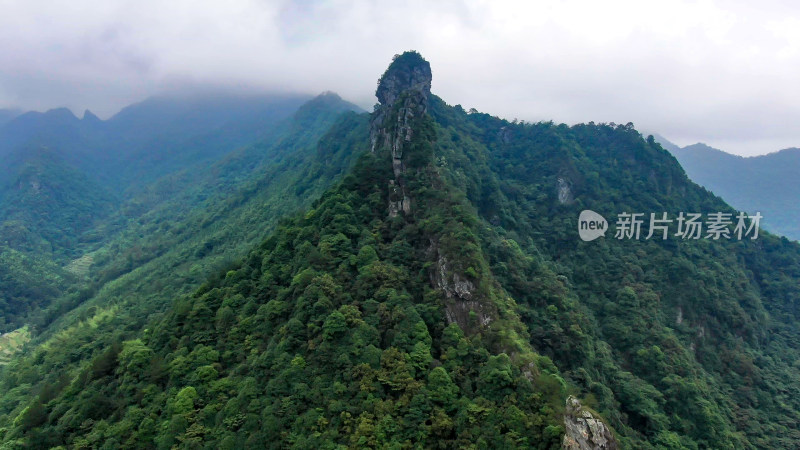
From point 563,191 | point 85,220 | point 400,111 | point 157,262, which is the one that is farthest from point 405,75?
point 85,220

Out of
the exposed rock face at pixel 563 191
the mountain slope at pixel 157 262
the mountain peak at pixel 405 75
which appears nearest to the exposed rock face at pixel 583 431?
the exposed rock face at pixel 563 191

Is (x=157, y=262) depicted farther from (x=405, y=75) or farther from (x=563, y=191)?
(x=563, y=191)

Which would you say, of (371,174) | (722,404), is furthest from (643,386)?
(371,174)

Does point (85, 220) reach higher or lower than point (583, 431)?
lower

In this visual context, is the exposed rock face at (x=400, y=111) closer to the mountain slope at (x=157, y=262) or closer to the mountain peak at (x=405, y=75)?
the mountain peak at (x=405, y=75)

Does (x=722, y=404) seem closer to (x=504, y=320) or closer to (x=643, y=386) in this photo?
(x=643, y=386)

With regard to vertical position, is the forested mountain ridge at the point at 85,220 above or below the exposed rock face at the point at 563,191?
below
